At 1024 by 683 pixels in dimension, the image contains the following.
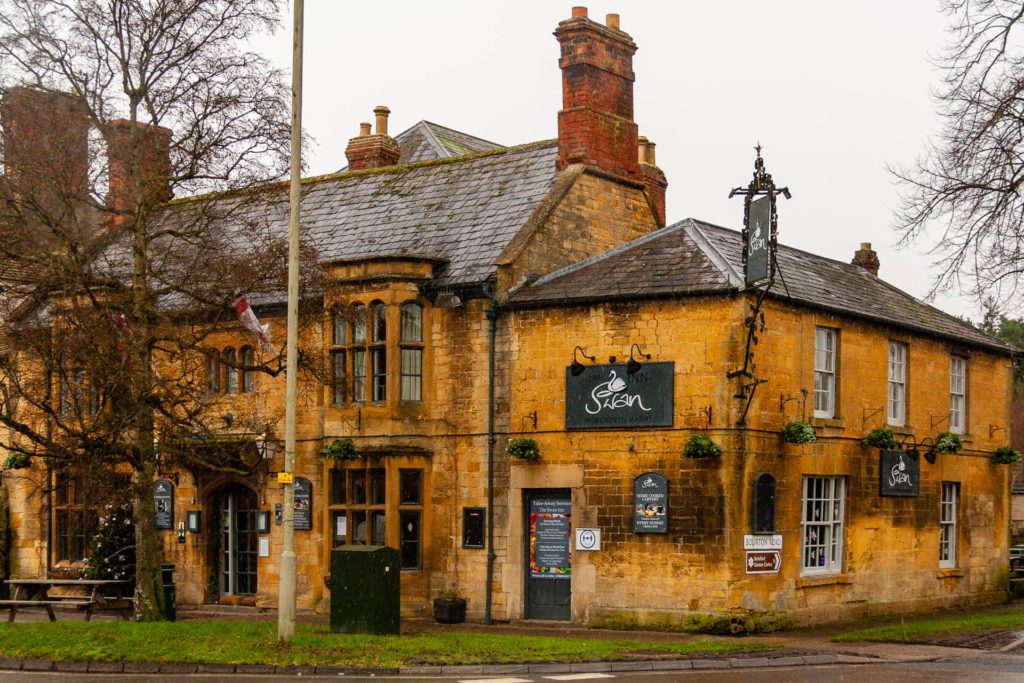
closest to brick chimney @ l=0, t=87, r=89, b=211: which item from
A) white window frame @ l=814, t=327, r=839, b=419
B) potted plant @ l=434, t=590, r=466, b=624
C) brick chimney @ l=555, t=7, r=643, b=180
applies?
potted plant @ l=434, t=590, r=466, b=624

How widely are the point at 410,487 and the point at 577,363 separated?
14.0 feet

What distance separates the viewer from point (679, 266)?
23656mm

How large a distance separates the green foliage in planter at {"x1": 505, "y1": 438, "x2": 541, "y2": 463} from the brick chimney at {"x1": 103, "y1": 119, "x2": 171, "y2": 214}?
294 inches

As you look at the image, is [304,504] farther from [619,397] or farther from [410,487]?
[619,397]

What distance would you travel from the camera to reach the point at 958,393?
29500 millimetres

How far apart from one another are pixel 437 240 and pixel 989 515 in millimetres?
14425

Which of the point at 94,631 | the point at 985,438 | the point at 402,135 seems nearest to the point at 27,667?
the point at 94,631

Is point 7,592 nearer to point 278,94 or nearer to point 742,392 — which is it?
point 278,94

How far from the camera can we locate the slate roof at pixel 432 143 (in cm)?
3694

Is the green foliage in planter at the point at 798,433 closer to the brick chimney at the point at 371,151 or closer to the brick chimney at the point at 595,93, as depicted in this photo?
the brick chimney at the point at 595,93

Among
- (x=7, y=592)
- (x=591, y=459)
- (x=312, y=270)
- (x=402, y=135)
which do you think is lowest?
(x=7, y=592)

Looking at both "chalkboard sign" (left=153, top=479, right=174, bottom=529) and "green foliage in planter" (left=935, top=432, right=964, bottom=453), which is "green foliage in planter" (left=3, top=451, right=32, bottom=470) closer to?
"chalkboard sign" (left=153, top=479, right=174, bottom=529)

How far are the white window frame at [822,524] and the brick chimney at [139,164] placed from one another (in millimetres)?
12660

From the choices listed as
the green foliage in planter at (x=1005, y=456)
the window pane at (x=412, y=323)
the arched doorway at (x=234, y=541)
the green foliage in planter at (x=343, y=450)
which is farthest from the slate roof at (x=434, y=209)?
the green foliage in planter at (x=1005, y=456)
